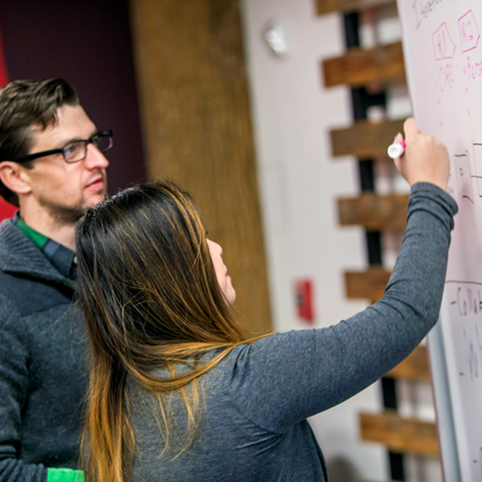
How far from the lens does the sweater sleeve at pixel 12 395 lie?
3.28ft

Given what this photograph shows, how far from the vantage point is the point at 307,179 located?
2836 millimetres

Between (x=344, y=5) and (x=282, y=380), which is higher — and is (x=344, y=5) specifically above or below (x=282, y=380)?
above

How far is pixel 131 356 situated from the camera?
2.86ft

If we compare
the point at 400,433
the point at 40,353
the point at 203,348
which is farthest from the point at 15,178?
the point at 400,433

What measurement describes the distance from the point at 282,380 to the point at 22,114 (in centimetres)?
84

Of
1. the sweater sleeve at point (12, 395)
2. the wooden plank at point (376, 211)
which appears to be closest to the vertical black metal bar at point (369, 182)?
the wooden plank at point (376, 211)

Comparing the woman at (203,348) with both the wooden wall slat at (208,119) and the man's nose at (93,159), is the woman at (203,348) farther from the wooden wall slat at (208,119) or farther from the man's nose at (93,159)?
the wooden wall slat at (208,119)

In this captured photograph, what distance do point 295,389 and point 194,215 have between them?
1.03 feet

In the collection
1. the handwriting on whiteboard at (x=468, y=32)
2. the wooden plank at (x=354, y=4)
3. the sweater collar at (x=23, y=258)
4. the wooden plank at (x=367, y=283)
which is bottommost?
the wooden plank at (x=367, y=283)

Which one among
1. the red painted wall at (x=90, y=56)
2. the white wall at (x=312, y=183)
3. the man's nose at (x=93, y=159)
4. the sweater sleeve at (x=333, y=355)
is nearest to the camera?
the sweater sleeve at (x=333, y=355)

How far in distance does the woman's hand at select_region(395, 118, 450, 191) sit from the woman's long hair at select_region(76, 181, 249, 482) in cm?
37

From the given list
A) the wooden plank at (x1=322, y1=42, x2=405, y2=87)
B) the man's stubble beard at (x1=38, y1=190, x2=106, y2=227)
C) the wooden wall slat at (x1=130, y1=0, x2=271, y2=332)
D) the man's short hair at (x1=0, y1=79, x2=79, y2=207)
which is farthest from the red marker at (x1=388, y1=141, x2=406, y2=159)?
the wooden wall slat at (x1=130, y1=0, x2=271, y2=332)

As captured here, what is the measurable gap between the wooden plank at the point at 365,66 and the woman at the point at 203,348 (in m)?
1.16

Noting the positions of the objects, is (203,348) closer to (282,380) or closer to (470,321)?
(282,380)
